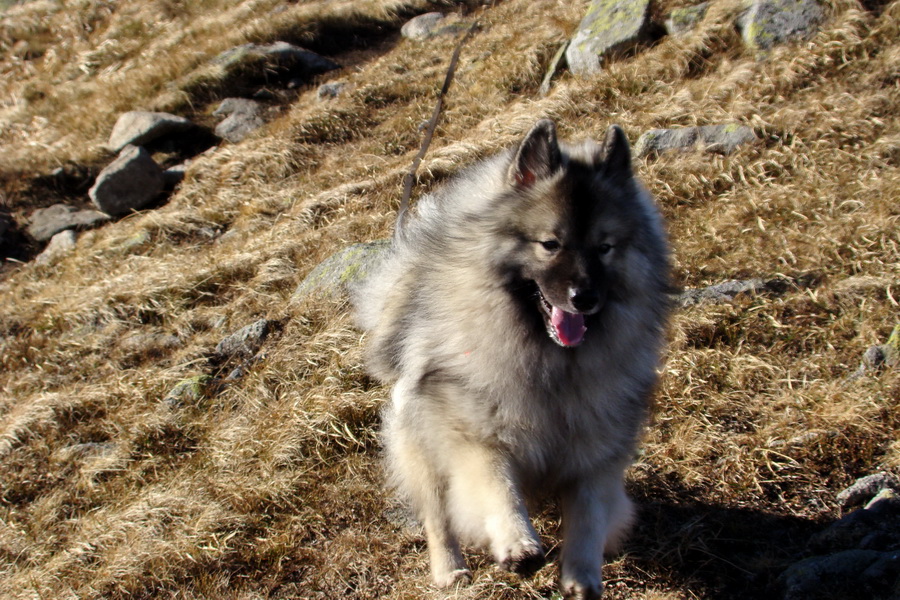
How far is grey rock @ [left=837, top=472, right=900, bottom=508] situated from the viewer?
112 inches

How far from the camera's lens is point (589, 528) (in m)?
2.46

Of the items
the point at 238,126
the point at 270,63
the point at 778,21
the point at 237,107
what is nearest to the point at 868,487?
the point at 778,21

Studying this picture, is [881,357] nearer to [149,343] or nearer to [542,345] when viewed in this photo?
[542,345]

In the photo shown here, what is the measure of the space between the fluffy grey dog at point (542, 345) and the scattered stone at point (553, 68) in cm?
466

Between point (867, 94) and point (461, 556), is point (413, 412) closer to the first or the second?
point (461, 556)

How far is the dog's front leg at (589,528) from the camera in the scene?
7.64ft

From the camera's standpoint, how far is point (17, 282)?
6664 mm

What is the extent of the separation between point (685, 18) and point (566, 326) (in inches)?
223

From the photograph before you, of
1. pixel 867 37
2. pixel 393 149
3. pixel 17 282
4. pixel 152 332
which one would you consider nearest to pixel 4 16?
pixel 17 282

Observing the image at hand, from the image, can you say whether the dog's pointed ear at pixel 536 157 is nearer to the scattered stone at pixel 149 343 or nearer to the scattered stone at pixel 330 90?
the scattered stone at pixel 149 343

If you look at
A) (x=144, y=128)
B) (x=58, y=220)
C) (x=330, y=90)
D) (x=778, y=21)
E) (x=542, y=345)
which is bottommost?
(x=58, y=220)

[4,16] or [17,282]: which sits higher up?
[4,16]

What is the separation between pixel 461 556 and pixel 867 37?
592 cm

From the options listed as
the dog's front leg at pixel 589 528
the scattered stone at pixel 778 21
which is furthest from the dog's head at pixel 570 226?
the scattered stone at pixel 778 21
